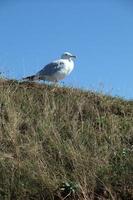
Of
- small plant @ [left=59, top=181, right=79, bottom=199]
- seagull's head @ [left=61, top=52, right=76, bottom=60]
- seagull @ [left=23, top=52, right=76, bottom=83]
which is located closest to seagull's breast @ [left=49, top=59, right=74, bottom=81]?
seagull @ [left=23, top=52, right=76, bottom=83]

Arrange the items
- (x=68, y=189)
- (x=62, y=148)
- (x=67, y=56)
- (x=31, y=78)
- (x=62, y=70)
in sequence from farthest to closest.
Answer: (x=67, y=56) → (x=62, y=70) → (x=31, y=78) → (x=62, y=148) → (x=68, y=189)

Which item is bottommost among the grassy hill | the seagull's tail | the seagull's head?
the grassy hill

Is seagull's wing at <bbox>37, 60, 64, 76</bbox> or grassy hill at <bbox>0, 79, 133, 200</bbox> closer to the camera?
grassy hill at <bbox>0, 79, 133, 200</bbox>

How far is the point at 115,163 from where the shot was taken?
8430mm

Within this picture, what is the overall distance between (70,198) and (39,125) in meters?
1.94

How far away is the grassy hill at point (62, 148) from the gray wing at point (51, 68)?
9.09ft

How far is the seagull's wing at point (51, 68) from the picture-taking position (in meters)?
14.4

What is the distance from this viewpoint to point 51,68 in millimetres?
14445

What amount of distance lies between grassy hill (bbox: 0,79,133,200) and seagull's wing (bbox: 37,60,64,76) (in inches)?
109

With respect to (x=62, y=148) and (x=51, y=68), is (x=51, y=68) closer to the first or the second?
(x=51, y=68)

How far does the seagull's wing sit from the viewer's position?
47.1ft

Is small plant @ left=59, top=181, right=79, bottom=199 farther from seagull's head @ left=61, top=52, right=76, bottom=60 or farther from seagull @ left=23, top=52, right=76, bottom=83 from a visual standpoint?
seagull's head @ left=61, top=52, right=76, bottom=60

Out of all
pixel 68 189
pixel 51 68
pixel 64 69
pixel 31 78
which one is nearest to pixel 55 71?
pixel 51 68

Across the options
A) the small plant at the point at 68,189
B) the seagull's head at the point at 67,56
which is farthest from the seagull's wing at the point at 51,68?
the small plant at the point at 68,189
